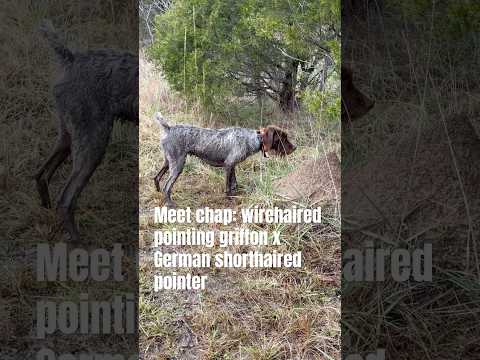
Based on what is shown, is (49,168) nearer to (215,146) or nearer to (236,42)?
(215,146)

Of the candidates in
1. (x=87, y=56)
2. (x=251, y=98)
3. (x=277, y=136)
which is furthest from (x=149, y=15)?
(x=277, y=136)

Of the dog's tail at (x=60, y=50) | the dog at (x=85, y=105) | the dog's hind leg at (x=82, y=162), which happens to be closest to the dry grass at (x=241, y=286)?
the dog at (x=85, y=105)

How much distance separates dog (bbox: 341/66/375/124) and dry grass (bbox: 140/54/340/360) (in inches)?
8.3

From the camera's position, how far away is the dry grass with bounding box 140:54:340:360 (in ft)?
12.1

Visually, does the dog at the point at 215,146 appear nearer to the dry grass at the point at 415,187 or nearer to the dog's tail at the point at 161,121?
the dog's tail at the point at 161,121

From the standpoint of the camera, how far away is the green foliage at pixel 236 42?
13.4ft

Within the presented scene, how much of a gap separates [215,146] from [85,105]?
3.00ft

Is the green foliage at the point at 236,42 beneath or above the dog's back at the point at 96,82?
above

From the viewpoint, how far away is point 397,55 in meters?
4.29

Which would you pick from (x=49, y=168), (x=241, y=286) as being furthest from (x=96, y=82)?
(x=241, y=286)

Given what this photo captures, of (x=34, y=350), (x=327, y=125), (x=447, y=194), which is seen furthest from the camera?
(x=327, y=125)

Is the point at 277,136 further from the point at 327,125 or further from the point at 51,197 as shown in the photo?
the point at 51,197

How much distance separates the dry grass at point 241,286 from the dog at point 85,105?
0.50ft

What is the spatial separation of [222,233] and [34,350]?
1413 mm
